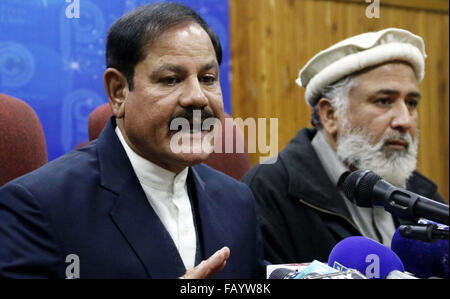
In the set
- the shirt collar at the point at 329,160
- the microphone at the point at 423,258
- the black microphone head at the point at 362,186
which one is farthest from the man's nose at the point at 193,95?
the shirt collar at the point at 329,160

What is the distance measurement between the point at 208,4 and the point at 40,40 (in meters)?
0.57

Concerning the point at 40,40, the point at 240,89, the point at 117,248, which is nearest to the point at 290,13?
the point at 240,89

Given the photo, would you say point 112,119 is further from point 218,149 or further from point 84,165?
point 218,149

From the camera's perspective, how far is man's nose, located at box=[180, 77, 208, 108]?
3.18 ft

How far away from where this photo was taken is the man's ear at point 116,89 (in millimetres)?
1036

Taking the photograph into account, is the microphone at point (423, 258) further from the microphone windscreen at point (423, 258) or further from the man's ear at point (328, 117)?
the man's ear at point (328, 117)

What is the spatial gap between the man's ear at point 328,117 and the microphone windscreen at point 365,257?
0.82 m

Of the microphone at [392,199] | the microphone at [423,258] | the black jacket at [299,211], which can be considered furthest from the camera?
the black jacket at [299,211]

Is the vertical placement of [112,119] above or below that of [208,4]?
below

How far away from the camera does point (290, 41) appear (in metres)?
2.58

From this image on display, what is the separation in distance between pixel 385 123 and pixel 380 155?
0.10 meters

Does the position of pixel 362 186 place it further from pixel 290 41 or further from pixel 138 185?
pixel 290 41

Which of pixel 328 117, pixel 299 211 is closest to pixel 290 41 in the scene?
pixel 328 117

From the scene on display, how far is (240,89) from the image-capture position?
2613mm
